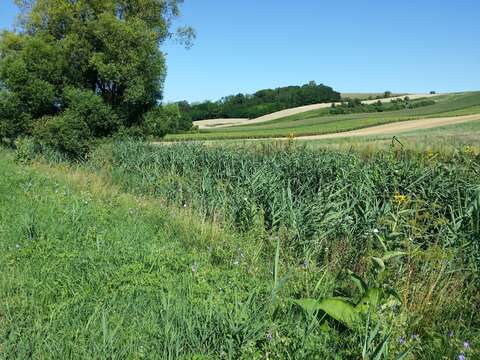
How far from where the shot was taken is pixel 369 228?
5.70 meters

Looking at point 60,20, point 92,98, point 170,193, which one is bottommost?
point 170,193

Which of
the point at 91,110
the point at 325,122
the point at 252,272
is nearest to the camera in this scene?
the point at 252,272

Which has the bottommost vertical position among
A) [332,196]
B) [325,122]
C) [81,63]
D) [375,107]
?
[325,122]

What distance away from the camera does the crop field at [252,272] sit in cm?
328

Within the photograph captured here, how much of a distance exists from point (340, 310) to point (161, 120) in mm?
16227

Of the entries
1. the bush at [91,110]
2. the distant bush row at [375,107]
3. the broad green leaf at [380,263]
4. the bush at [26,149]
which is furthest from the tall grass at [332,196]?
the distant bush row at [375,107]

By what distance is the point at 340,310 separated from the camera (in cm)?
369

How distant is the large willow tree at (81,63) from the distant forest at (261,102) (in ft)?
240

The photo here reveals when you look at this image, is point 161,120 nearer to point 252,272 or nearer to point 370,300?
point 252,272

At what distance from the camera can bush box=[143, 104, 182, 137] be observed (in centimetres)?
1886

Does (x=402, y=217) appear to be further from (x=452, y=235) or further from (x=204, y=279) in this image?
(x=204, y=279)

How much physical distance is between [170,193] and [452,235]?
5802 mm

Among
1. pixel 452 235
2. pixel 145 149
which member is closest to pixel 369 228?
pixel 452 235

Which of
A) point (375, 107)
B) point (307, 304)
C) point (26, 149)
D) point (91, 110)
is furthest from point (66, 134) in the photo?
point (375, 107)
